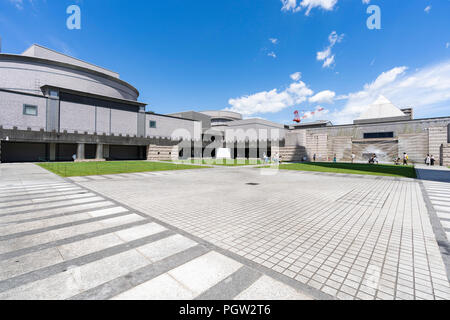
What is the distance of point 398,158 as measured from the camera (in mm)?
34812

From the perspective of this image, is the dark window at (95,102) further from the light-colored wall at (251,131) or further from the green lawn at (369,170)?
the green lawn at (369,170)

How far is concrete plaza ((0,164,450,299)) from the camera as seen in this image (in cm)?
301

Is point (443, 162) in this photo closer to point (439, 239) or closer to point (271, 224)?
point (439, 239)

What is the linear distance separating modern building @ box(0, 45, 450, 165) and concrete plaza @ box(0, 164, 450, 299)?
3215cm

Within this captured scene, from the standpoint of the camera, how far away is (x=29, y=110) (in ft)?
102

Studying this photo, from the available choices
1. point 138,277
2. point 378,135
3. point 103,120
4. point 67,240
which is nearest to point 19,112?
point 103,120

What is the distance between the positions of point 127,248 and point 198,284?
2068 mm

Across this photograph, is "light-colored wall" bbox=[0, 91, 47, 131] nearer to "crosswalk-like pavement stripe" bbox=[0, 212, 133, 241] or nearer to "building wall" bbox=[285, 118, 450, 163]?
"crosswalk-like pavement stripe" bbox=[0, 212, 133, 241]

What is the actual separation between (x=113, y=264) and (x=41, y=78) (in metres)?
51.8

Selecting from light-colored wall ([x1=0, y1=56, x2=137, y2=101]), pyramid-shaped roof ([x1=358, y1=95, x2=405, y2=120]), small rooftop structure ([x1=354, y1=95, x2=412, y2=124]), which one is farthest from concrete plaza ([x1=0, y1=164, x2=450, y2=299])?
pyramid-shaped roof ([x1=358, y1=95, x2=405, y2=120])

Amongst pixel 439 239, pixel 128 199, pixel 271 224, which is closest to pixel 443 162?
pixel 439 239

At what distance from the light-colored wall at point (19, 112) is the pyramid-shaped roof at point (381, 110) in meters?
71.5

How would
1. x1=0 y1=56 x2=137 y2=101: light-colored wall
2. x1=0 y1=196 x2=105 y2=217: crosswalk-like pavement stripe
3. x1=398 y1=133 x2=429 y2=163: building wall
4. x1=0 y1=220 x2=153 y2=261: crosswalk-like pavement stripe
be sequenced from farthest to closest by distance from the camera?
1. x1=0 y1=56 x2=137 y2=101: light-colored wall
2. x1=398 y1=133 x2=429 y2=163: building wall
3. x1=0 y1=196 x2=105 y2=217: crosswalk-like pavement stripe
4. x1=0 y1=220 x2=153 y2=261: crosswalk-like pavement stripe

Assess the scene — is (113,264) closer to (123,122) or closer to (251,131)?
(123,122)
